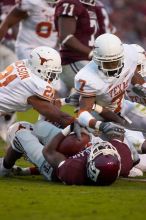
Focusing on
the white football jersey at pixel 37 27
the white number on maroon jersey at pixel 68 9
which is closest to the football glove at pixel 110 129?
the white number on maroon jersey at pixel 68 9

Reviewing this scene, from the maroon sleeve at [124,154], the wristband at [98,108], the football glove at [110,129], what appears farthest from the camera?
the wristband at [98,108]

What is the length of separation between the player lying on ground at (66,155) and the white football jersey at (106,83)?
16.8 inches

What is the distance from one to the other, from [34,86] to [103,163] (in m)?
1.04

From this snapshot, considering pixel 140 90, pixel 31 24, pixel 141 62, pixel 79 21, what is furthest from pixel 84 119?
pixel 31 24

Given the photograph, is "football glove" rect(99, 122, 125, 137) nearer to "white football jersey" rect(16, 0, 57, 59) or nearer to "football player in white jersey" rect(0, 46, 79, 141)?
"football player in white jersey" rect(0, 46, 79, 141)

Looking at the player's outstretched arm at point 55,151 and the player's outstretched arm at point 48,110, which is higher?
the player's outstretched arm at point 48,110

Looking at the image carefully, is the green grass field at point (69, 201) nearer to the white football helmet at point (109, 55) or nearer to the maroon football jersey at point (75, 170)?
the maroon football jersey at point (75, 170)

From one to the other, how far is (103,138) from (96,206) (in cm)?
194

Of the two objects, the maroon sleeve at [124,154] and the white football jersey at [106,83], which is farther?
the white football jersey at [106,83]

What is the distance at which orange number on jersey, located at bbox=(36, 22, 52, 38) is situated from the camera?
12.2 meters

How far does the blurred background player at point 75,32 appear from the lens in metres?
10.4

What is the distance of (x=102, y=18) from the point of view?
1124 cm

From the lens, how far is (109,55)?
7762 mm

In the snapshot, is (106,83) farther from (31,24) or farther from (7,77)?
(31,24)
